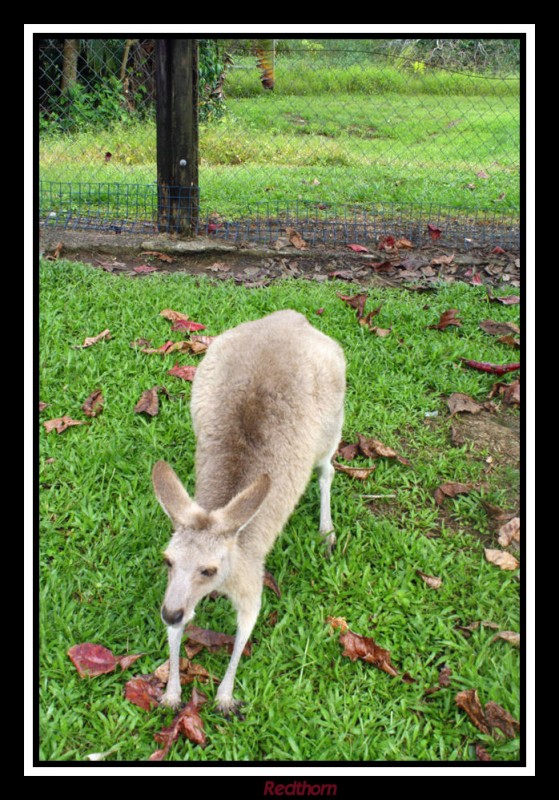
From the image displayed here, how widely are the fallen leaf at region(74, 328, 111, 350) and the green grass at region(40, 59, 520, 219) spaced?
217cm

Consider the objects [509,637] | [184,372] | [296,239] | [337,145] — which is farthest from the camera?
[337,145]

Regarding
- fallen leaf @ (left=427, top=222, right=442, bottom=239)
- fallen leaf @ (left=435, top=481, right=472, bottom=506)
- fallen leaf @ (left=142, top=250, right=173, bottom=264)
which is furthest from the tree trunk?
fallen leaf @ (left=435, top=481, right=472, bottom=506)

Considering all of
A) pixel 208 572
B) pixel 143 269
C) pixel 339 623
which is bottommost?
pixel 339 623

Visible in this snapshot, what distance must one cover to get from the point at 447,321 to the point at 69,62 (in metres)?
5.25

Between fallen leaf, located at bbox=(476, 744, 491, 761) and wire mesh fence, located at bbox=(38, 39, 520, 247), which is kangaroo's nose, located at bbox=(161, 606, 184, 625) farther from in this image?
wire mesh fence, located at bbox=(38, 39, 520, 247)

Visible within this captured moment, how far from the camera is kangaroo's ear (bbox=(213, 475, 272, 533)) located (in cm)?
210

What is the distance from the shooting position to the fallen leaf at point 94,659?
2.32 meters

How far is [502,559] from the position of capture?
9.23ft

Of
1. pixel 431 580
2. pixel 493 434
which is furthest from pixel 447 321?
pixel 431 580

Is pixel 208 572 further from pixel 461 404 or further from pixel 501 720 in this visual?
pixel 461 404

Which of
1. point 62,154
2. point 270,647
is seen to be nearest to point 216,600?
point 270,647

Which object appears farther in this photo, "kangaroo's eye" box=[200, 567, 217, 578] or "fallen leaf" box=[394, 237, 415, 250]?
"fallen leaf" box=[394, 237, 415, 250]

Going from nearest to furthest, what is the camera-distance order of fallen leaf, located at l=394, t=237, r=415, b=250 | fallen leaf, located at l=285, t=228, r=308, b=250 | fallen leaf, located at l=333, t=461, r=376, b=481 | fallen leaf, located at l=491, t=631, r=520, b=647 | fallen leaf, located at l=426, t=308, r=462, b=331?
fallen leaf, located at l=491, t=631, r=520, b=647
fallen leaf, located at l=333, t=461, r=376, b=481
fallen leaf, located at l=426, t=308, r=462, b=331
fallen leaf, located at l=285, t=228, r=308, b=250
fallen leaf, located at l=394, t=237, r=415, b=250
